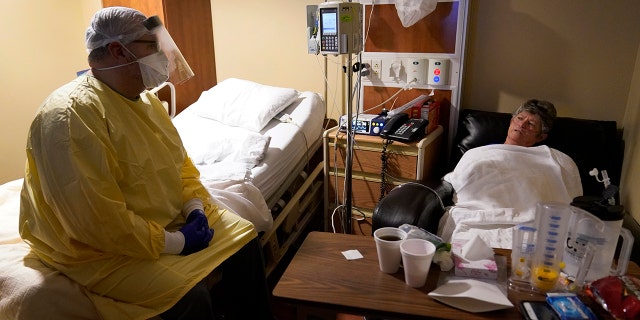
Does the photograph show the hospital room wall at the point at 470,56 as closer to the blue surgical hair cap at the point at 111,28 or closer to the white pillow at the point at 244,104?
the white pillow at the point at 244,104

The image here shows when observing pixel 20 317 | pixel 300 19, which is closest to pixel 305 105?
pixel 300 19

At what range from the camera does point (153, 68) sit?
1.43 metres

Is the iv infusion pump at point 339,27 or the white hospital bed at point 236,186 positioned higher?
the iv infusion pump at point 339,27

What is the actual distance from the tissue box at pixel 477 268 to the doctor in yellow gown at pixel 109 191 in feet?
2.49

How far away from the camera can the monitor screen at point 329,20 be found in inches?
76.8

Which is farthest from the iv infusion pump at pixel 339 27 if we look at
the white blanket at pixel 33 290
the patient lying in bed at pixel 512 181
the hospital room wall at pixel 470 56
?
the white blanket at pixel 33 290

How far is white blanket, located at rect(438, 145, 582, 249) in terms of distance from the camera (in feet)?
5.76

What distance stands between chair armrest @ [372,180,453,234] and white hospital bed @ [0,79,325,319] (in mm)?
521

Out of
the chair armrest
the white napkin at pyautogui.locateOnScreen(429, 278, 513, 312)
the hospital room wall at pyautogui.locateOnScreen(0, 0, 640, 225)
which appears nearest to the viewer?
the white napkin at pyautogui.locateOnScreen(429, 278, 513, 312)

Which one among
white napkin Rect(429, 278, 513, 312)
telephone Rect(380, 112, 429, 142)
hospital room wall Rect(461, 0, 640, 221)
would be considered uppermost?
hospital room wall Rect(461, 0, 640, 221)

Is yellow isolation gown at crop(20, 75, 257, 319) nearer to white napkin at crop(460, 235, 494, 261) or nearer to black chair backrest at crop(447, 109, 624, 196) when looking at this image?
white napkin at crop(460, 235, 494, 261)

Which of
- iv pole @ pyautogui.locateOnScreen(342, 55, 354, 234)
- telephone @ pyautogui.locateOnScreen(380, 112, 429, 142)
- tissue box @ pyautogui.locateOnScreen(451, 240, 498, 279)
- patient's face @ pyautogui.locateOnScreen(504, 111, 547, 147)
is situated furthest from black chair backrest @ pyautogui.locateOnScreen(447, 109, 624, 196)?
tissue box @ pyautogui.locateOnScreen(451, 240, 498, 279)

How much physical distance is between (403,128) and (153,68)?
1.21 m

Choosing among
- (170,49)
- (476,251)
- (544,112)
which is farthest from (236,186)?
(544,112)
